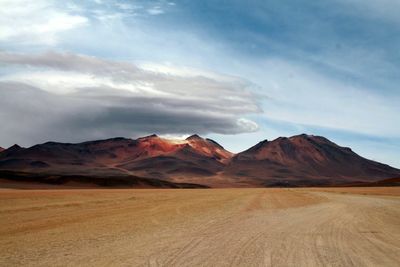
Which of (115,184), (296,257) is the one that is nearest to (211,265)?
(296,257)

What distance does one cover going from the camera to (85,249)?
1284 cm

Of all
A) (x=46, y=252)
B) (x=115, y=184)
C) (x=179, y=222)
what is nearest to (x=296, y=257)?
(x=46, y=252)

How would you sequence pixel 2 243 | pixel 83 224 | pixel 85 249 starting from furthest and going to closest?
pixel 83 224, pixel 2 243, pixel 85 249

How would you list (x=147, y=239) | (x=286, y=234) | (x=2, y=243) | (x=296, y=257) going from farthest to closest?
(x=286, y=234) < (x=147, y=239) < (x=2, y=243) < (x=296, y=257)

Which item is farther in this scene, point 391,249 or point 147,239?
point 147,239

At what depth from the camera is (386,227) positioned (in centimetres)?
2003

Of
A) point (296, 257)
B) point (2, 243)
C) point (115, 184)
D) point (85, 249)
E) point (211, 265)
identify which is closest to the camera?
point (211, 265)

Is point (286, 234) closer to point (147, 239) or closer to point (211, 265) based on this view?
point (147, 239)

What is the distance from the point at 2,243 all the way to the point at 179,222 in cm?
809

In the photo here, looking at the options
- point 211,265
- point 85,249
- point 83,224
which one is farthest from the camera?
point 83,224

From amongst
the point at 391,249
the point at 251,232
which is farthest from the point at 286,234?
the point at 391,249

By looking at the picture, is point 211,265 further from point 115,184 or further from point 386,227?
point 115,184

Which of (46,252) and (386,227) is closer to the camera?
(46,252)

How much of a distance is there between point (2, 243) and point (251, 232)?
7.56 metres
